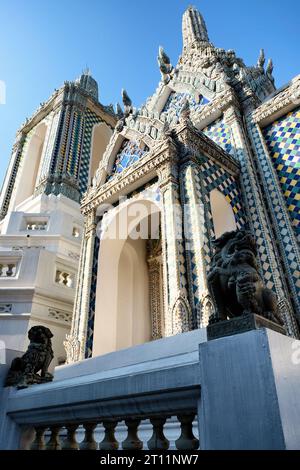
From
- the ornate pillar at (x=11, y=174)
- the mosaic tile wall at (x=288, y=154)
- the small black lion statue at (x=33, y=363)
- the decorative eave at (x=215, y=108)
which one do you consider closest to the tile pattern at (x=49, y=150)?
the ornate pillar at (x=11, y=174)

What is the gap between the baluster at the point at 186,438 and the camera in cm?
194

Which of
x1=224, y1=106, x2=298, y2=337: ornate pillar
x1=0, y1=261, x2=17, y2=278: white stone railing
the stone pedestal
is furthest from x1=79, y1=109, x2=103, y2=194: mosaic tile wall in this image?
the stone pedestal

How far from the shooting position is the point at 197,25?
1491 centimetres

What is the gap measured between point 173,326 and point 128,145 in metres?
6.02

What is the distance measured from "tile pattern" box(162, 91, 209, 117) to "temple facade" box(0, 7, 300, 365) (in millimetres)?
47

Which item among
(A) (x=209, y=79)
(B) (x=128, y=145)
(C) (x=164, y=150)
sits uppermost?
(A) (x=209, y=79)

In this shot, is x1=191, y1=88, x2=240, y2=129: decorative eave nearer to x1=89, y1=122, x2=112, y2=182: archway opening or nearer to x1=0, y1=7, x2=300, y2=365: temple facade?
x1=0, y1=7, x2=300, y2=365: temple facade

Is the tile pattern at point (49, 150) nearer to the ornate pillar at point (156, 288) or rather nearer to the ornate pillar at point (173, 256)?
the ornate pillar at point (156, 288)

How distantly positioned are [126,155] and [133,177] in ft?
5.52

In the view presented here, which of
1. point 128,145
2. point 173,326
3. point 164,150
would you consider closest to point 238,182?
point 164,150

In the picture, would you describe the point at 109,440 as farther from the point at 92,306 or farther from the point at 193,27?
the point at 193,27

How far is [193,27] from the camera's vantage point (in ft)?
48.2

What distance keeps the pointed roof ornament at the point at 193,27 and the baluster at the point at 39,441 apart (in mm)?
14130
